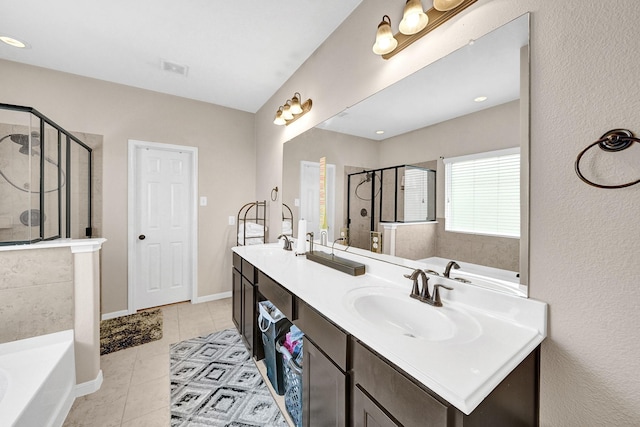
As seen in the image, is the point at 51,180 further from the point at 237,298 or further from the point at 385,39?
the point at 385,39

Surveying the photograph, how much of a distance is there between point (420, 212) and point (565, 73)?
74 cm

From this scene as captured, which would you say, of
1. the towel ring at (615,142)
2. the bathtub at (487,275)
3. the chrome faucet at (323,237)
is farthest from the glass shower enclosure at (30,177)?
the towel ring at (615,142)

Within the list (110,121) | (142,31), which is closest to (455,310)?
(142,31)

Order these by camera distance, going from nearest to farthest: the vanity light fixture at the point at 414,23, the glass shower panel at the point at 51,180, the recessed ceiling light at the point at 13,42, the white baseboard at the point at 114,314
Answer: the vanity light fixture at the point at 414,23 < the glass shower panel at the point at 51,180 < the recessed ceiling light at the point at 13,42 < the white baseboard at the point at 114,314

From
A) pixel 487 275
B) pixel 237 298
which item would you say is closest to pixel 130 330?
pixel 237 298

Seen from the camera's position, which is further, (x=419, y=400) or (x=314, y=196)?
(x=314, y=196)

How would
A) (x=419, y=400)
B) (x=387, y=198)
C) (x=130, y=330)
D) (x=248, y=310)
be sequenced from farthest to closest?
(x=130, y=330), (x=248, y=310), (x=387, y=198), (x=419, y=400)

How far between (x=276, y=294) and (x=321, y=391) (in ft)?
1.91

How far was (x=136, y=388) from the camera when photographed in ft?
5.73

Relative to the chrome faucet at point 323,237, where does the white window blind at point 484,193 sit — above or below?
above

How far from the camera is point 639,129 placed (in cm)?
70

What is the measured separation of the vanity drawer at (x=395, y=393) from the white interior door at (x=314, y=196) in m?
1.15

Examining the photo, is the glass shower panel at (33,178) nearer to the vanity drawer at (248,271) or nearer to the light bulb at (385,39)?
the vanity drawer at (248,271)

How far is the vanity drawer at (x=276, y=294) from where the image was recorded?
1.34m
